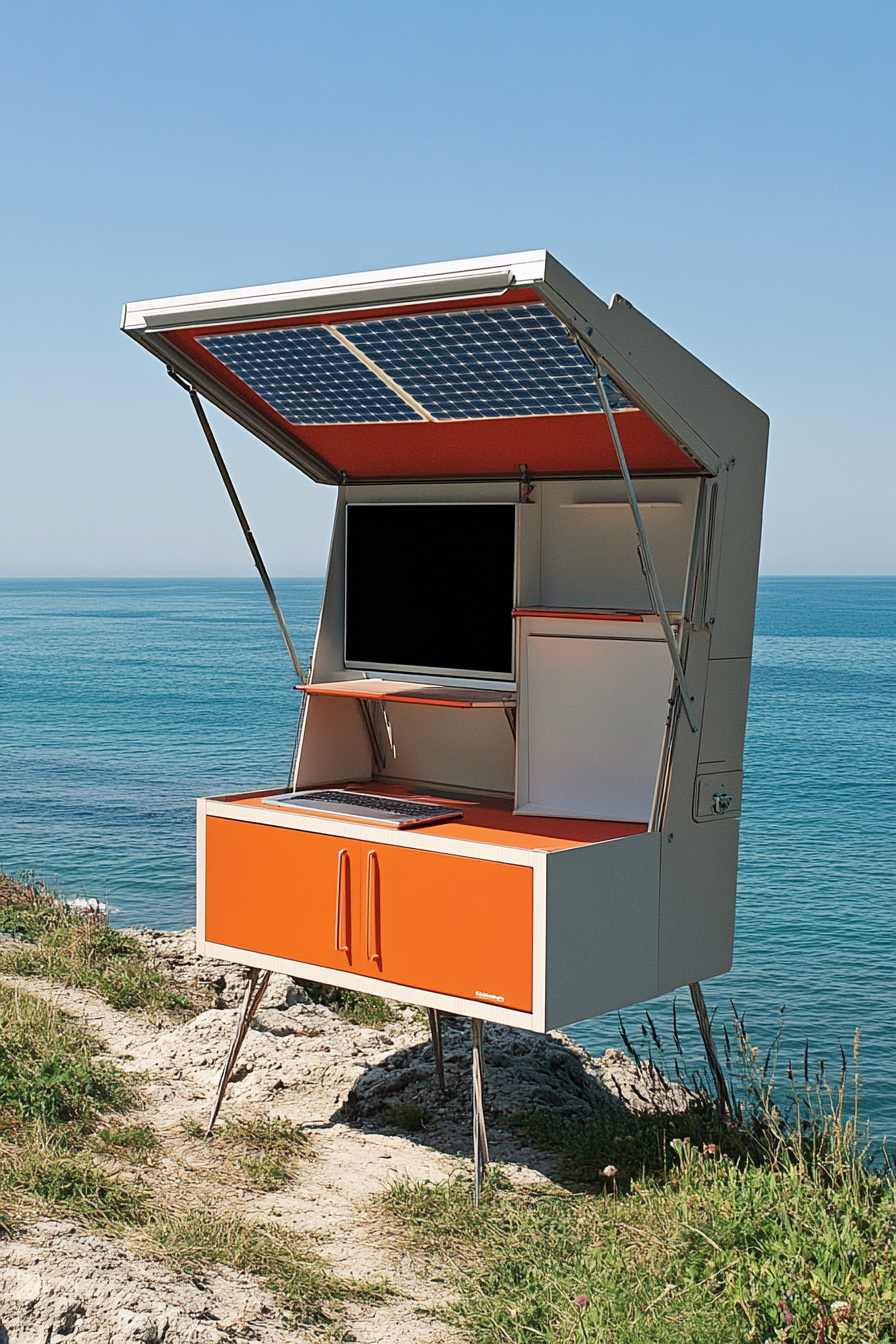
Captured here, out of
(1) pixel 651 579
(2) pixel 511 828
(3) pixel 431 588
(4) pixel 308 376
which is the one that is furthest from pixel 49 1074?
(1) pixel 651 579

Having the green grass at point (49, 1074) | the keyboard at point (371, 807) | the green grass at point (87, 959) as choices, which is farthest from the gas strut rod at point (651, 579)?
the green grass at point (87, 959)

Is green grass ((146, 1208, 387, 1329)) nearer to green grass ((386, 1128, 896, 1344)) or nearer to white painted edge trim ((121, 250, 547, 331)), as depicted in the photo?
green grass ((386, 1128, 896, 1344))

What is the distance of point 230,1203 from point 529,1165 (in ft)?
4.00

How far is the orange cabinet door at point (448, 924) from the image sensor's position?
4945mm

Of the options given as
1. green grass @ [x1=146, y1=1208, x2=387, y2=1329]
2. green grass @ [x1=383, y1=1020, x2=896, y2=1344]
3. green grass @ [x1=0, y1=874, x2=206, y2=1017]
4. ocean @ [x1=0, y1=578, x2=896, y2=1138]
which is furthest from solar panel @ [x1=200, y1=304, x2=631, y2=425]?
green grass @ [x1=0, y1=874, x2=206, y2=1017]

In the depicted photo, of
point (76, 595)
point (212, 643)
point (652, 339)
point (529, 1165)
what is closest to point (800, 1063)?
point (529, 1165)

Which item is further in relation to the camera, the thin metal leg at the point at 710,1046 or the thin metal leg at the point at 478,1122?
the thin metal leg at the point at 710,1046

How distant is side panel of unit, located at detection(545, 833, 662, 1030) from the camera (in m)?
4.91

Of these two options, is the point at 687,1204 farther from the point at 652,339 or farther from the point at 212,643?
the point at 212,643

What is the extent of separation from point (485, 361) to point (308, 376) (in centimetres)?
89

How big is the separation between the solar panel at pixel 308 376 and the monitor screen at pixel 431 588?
0.51 meters

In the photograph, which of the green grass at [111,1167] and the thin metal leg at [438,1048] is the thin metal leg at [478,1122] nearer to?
the green grass at [111,1167]

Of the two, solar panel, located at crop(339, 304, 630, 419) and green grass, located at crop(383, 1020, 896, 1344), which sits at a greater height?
solar panel, located at crop(339, 304, 630, 419)

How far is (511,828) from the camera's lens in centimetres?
574
